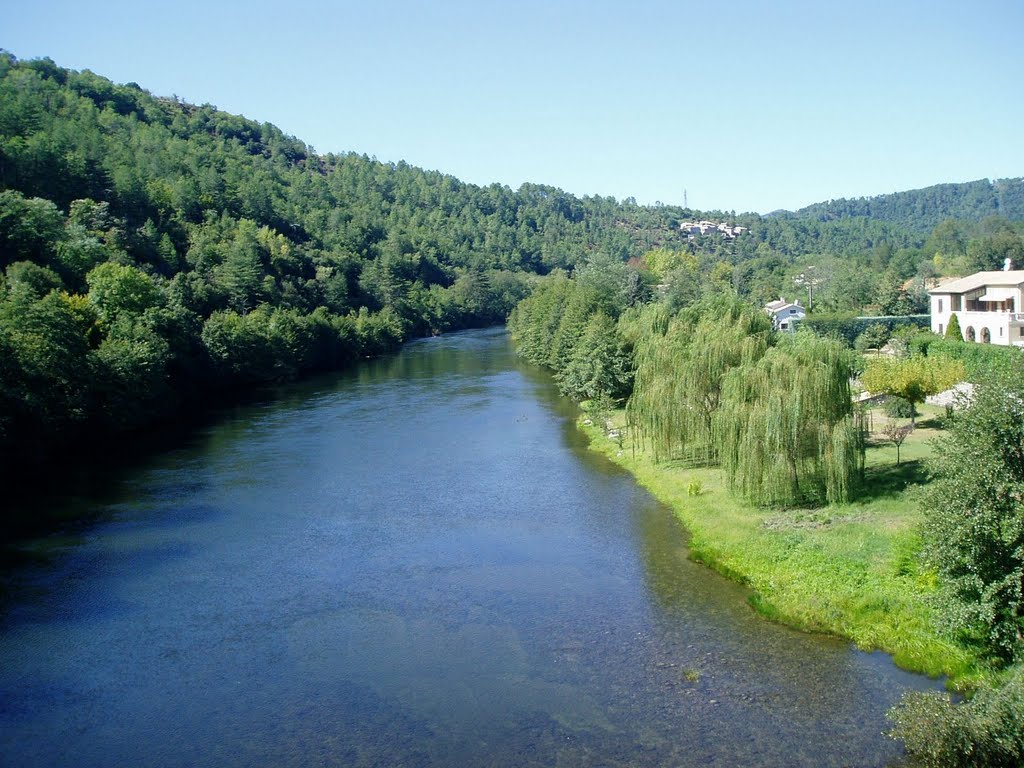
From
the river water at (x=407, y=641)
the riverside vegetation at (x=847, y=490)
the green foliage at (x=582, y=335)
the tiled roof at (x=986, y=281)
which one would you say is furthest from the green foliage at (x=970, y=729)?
the tiled roof at (x=986, y=281)

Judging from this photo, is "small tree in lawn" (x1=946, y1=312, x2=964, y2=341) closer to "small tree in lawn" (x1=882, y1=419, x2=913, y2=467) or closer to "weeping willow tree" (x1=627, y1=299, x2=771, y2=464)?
"small tree in lawn" (x1=882, y1=419, x2=913, y2=467)

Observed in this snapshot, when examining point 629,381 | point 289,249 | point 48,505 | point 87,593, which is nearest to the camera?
point 87,593

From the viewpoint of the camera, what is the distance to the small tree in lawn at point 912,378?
33031 mm

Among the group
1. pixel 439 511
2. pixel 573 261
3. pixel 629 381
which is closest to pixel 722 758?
pixel 439 511

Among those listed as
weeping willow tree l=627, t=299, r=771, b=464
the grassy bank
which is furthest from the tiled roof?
the grassy bank

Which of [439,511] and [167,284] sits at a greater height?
[167,284]

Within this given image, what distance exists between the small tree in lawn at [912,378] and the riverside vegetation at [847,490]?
8 centimetres

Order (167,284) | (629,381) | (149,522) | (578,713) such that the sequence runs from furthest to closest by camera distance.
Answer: (167,284)
(629,381)
(149,522)
(578,713)

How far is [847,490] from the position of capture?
2609 centimetres

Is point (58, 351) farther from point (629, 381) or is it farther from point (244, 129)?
point (244, 129)

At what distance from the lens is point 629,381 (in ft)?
159

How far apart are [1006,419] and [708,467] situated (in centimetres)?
1717

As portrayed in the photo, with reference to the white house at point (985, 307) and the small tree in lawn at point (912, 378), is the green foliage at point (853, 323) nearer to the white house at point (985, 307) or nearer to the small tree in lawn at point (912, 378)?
the white house at point (985, 307)

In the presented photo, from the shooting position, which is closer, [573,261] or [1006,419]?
[1006,419]
